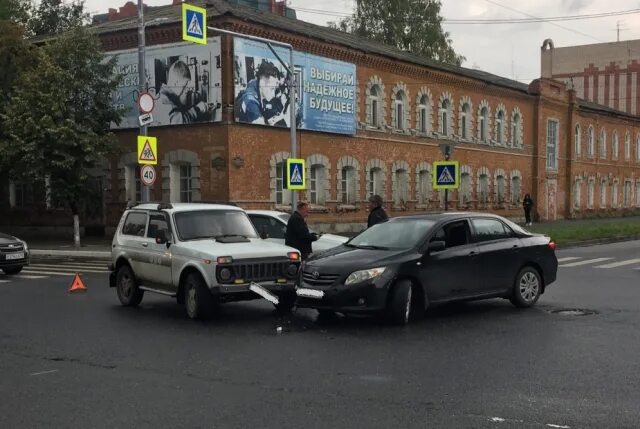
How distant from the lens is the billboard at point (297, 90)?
28.3 meters

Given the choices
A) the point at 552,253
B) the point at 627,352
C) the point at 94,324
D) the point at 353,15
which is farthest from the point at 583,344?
the point at 353,15

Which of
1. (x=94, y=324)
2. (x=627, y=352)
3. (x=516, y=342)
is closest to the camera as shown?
(x=627, y=352)

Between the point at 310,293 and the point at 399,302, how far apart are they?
1.22 m

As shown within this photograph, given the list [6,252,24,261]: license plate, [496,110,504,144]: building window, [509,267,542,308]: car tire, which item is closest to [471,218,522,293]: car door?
[509,267,542,308]: car tire

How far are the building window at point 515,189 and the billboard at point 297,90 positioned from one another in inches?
713

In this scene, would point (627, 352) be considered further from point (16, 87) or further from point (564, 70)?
point (564, 70)

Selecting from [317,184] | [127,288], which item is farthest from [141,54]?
[317,184]

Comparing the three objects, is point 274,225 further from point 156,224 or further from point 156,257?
point 156,257

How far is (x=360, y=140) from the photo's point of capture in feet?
115

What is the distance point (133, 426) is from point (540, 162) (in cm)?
4849

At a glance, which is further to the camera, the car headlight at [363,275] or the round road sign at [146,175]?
the round road sign at [146,175]

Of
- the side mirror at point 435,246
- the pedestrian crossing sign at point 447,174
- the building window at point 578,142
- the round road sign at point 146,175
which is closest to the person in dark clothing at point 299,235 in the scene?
the side mirror at point 435,246

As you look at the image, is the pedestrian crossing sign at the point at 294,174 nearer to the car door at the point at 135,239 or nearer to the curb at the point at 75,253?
the curb at the point at 75,253

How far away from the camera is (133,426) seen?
18.5 ft
